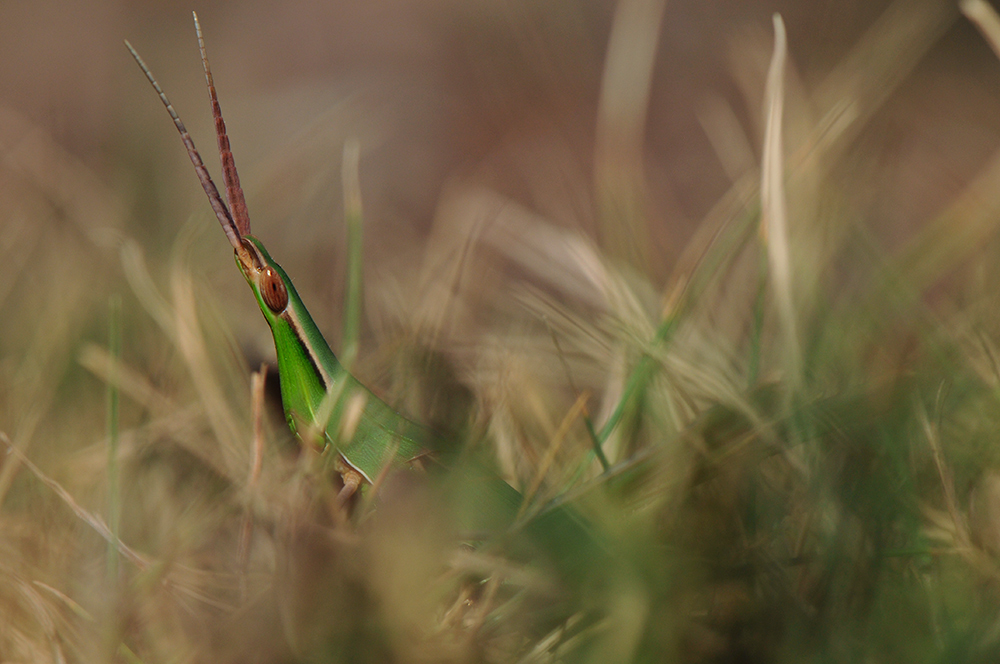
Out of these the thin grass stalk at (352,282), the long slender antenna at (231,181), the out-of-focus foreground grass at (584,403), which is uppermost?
the long slender antenna at (231,181)

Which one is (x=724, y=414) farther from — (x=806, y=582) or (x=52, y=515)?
(x=52, y=515)

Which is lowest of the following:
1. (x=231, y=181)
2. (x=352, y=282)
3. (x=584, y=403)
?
(x=584, y=403)

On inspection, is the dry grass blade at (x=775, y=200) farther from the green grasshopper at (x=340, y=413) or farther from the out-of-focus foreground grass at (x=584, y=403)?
the green grasshopper at (x=340, y=413)

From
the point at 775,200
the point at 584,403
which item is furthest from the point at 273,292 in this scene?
the point at 775,200

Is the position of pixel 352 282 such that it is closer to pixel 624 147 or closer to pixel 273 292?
pixel 273 292

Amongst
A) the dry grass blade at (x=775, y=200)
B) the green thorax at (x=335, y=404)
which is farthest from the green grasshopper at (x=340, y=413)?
the dry grass blade at (x=775, y=200)

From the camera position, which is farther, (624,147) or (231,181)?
(624,147)
